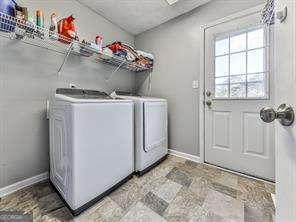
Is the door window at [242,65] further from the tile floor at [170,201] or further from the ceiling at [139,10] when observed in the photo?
the tile floor at [170,201]

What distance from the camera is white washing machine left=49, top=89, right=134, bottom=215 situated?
1.16m

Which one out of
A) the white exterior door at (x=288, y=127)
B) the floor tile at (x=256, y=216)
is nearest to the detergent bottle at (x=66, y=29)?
the white exterior door at (x=288, y=127)

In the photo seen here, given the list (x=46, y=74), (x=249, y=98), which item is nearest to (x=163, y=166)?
(x=249, y=98)

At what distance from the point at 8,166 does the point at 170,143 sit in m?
1.99

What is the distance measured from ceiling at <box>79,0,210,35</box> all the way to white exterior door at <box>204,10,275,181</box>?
0.51 meters

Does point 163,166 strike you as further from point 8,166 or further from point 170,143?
point 8,166

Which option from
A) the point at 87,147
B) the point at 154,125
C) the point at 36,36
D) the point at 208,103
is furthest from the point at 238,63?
the point at 36,36

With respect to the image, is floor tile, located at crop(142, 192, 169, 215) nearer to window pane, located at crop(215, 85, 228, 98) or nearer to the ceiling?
window pane, located at crop(215, 85, 228, 98)

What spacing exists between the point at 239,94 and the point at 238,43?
62cm

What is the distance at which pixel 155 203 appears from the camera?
1.31 meters

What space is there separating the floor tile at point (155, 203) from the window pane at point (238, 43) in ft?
6.12

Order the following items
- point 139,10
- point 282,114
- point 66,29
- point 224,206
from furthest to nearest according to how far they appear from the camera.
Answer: point 139,10 < point 66,29 < point 224,206 < point 282,114

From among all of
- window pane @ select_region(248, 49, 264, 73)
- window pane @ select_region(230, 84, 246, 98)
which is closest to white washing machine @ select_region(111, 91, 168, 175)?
window pane @ select_region(230, 84, 246, 98)

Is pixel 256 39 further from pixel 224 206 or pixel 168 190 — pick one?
pixel 168 190
